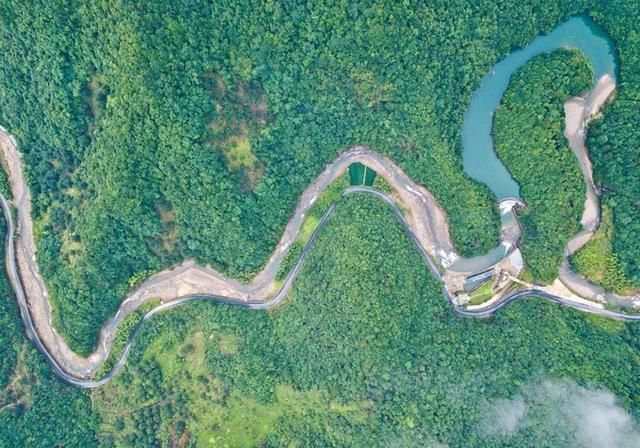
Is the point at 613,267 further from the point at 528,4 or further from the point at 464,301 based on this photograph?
the point at 528,4

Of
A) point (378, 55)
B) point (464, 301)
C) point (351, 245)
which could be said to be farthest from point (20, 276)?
point (464, 301)

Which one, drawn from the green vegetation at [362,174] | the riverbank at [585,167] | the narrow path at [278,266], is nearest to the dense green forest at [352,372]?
the narrow path at [278,266]

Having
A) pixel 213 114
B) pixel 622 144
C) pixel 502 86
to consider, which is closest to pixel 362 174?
pixel 213 114

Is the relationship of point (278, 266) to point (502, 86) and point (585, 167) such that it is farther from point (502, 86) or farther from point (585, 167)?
point (585, 167)

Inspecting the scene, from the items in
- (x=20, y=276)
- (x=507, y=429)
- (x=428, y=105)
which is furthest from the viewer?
(x=20, y=276)

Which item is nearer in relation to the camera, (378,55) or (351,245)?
(378,55)

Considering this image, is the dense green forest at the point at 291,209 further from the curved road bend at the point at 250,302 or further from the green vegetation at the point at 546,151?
the curved road bend at the point at 250,302
